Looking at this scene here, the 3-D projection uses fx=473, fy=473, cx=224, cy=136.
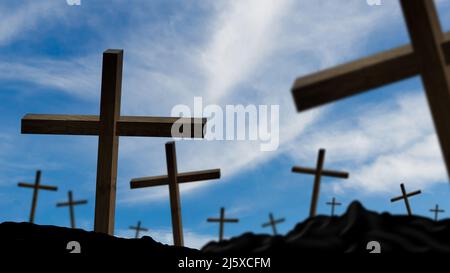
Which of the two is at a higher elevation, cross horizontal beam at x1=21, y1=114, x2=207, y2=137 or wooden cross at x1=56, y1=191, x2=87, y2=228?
wooden cross at x1=56, y1=191, x2=87, y2=228

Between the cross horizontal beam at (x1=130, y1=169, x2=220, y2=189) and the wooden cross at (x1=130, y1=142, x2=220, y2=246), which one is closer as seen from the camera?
the wooden cross at (x1=130, y1=142, x2=220, y2=246)

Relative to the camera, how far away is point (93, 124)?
5.70 meters

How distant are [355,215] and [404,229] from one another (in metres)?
0.25

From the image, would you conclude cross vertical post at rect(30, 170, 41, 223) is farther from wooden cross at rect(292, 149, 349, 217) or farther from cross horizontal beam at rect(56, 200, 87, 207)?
wooden cross at rect(292, 149, 349, 217)

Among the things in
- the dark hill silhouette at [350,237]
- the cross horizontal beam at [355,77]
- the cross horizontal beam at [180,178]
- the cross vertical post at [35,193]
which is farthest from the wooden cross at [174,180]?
the cross vertical post at [35,193]

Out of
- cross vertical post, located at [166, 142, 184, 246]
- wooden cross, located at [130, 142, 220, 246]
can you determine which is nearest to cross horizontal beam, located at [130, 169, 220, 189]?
wooden cross, located at [130, 142, 220, 246]

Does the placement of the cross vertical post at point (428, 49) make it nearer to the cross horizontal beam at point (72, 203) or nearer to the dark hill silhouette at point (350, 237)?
the dark hill silhouette at point (350, 237)

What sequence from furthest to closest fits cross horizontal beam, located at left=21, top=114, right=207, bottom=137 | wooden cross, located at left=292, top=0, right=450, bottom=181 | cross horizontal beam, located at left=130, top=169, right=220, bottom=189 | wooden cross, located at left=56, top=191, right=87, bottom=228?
wooden cross, located at left=56, top=191, right=87, bottom=228
cross horizontal beam, located at left=130, top=169, right=220, bottom=189
cross horizontal beam, located at left=21, top=114, right=207, bottom=137
wooden cross, located at left=292, top=0, right=450, bottom=181

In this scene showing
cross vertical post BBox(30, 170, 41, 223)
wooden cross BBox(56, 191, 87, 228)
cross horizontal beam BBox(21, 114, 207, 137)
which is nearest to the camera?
cross horizontal beam BBox(21, 114, 207, 137)

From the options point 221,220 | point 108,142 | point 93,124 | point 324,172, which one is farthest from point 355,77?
point 221,220

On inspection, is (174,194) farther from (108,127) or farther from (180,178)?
(108,127)

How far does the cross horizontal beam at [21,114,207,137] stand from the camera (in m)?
5.62
